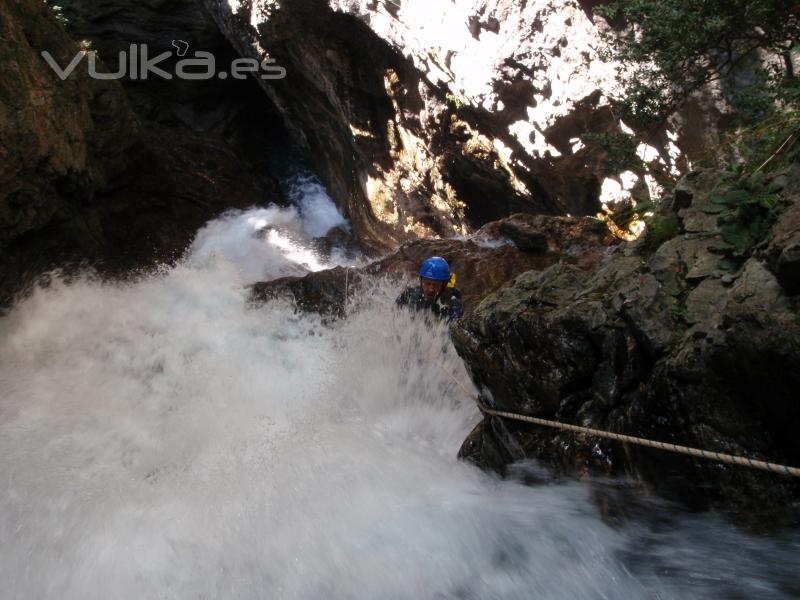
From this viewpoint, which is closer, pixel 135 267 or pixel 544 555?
pixel 544 555

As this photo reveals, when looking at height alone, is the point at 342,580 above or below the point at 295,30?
below

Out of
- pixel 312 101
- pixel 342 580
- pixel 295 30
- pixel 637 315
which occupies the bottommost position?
pixel 342 580

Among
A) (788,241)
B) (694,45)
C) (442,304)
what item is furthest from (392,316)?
(788,241)

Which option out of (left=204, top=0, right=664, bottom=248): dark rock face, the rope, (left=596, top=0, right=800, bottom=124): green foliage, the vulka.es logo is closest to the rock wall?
(left=204, top=0, right=664, bottom=248): dark rock face

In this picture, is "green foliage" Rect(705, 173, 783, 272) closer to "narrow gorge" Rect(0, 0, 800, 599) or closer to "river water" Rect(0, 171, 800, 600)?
"narrow gorge" Rect(0, 0, 800, 599)

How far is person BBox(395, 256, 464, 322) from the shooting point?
5840mm

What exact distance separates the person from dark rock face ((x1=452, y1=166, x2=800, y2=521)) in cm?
167

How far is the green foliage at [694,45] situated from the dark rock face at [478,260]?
1.91 metres

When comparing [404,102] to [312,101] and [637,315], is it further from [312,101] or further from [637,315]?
[637,315]

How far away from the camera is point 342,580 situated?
3129 mm

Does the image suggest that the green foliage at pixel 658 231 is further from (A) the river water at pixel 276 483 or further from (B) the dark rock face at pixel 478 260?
(B) the dark rock face at pixel 478 260

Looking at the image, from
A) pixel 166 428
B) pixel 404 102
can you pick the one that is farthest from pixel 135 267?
pixel 404 102

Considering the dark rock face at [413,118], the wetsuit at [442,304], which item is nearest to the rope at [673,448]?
the wetsuit at [442,304]

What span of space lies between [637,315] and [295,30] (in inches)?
427
